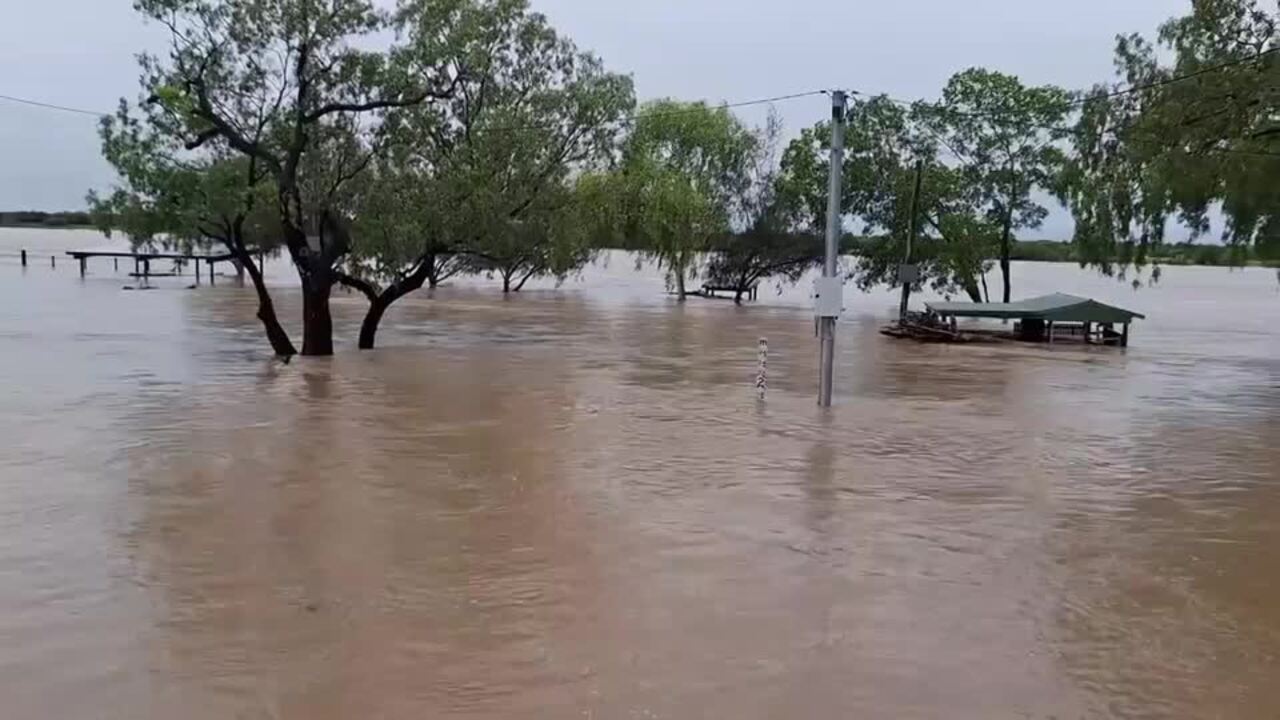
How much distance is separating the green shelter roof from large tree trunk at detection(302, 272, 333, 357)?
814 inches

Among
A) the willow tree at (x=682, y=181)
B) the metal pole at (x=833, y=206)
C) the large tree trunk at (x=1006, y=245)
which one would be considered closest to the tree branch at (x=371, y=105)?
the metal pole at (x=833, y=206)

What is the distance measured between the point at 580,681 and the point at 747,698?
900 mm

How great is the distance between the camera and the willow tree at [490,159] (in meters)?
24.8

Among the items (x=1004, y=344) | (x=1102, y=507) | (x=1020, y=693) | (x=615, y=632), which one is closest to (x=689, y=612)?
(x=615, y=632)

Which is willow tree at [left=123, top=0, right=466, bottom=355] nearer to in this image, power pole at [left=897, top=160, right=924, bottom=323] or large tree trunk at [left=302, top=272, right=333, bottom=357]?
large tree trunk at [left=302, top=272, right=333, bottom=357]

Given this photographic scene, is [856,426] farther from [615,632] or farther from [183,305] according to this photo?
[183,305]

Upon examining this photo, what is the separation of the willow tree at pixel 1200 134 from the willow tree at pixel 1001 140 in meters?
23.3

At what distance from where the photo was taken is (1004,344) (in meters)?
34.8

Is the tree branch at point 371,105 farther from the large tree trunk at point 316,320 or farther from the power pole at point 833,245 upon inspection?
the power pole at point 833,245

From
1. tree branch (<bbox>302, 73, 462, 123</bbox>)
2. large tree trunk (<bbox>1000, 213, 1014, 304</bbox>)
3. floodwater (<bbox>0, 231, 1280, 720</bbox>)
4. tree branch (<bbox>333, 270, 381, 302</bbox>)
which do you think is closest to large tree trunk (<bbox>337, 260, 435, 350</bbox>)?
tree branch (<bbox>333, 270, 381, 302</bbox>)

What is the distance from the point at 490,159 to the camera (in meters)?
25.9

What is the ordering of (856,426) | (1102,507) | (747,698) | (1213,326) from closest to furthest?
(747,698) → (1102,507) → (856,426) → (1213,326)

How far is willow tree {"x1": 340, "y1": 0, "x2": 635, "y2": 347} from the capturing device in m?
24.8

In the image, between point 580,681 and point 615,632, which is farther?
point 615,632
